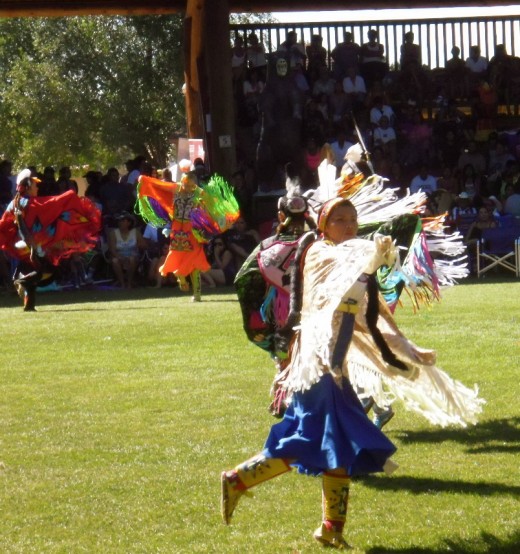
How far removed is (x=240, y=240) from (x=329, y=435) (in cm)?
1323

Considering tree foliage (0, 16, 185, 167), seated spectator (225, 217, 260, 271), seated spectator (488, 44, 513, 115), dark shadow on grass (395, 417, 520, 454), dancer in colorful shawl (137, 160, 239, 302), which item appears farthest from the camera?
tree foliage (0, 16, 185, 167)

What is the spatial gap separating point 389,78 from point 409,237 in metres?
16.4

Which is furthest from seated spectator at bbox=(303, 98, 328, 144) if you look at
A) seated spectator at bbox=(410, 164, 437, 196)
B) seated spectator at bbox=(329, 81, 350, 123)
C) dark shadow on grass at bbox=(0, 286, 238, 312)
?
dark shadow on grass at bbox=(0, 286, 238, 312)

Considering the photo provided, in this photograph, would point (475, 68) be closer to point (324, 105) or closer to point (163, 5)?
point (324, 105)

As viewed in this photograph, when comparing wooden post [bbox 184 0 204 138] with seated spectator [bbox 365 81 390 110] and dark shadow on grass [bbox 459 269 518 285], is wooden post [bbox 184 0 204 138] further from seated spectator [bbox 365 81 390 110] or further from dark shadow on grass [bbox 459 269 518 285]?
dark shadow on grass [bbox 459 269 518 285]

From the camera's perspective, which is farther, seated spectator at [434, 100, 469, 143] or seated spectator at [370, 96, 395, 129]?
seated spectator at [434, 100, 469, 143]

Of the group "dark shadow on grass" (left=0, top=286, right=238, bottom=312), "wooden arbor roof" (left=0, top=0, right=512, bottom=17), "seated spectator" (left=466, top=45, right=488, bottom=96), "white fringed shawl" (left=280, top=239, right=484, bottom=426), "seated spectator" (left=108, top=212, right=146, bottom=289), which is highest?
"wooden arbor roof" (left=0, top=0, right=512, bottom=17)

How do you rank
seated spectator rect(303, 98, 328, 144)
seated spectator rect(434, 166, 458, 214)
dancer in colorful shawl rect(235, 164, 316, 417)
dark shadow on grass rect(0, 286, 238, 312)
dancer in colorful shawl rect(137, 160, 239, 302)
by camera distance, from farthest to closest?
seated spectator rect(303, 98, 328, 144), seated spectator rect(434, 166, 458, 214), dark shadow on grass rect(0, 286, 238, 312), dancer in colorful shawl rect(137, 160, 239, 302), dancer in colorful shawl rect(235, 164, 316, 417)

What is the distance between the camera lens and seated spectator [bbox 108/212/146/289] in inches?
688

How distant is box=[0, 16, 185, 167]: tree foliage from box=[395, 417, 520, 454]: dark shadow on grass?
1125 inches

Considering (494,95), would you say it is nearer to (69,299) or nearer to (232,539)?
(69,299)

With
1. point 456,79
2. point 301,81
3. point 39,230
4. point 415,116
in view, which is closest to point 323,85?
point 301,81

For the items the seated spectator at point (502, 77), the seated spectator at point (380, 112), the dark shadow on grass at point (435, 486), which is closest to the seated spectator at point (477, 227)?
the seated spectator at point (380, 112)

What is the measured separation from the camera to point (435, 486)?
18.1ft
